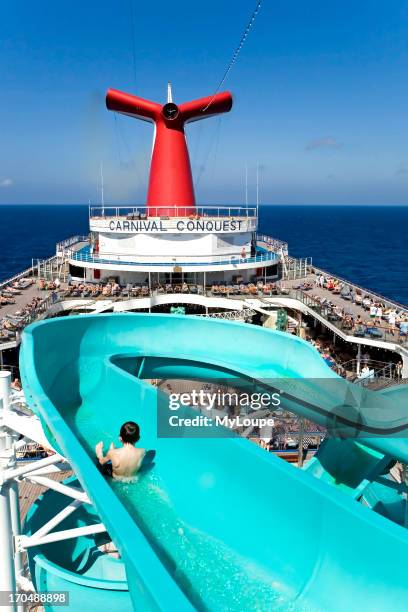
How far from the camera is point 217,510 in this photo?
677 cm

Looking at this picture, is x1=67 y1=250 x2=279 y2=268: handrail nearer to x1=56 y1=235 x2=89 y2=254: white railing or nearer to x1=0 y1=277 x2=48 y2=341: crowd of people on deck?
x1=0 y1=277 x2=48 y2=341: crowd of people on deck

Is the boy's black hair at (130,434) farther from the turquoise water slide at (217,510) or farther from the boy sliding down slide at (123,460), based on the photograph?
the turquoise water slide at (217,510)

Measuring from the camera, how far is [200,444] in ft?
23.7

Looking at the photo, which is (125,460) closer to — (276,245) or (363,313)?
(363,313)

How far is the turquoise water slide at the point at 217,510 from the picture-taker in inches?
215

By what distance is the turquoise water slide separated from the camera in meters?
5.47

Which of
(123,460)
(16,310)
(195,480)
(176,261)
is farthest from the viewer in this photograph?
(176,261)

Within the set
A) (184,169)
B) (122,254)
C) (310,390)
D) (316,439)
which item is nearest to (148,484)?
(310,390)

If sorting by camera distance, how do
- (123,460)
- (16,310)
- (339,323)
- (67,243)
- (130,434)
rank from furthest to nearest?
(67,243) → (16,310) → (339,323) → (130,434) → (123,460)

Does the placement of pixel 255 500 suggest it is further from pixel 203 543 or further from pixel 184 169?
pixel 184 169

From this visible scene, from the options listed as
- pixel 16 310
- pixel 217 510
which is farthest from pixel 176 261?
pixel 217 510

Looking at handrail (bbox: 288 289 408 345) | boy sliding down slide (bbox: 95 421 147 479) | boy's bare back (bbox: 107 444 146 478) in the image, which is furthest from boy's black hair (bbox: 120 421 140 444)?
handrail (bbox: 288 289 408 345)

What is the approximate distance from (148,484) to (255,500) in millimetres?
1528

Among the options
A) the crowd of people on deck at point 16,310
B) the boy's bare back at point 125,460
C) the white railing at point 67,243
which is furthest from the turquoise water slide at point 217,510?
the white railing at point 67,243
